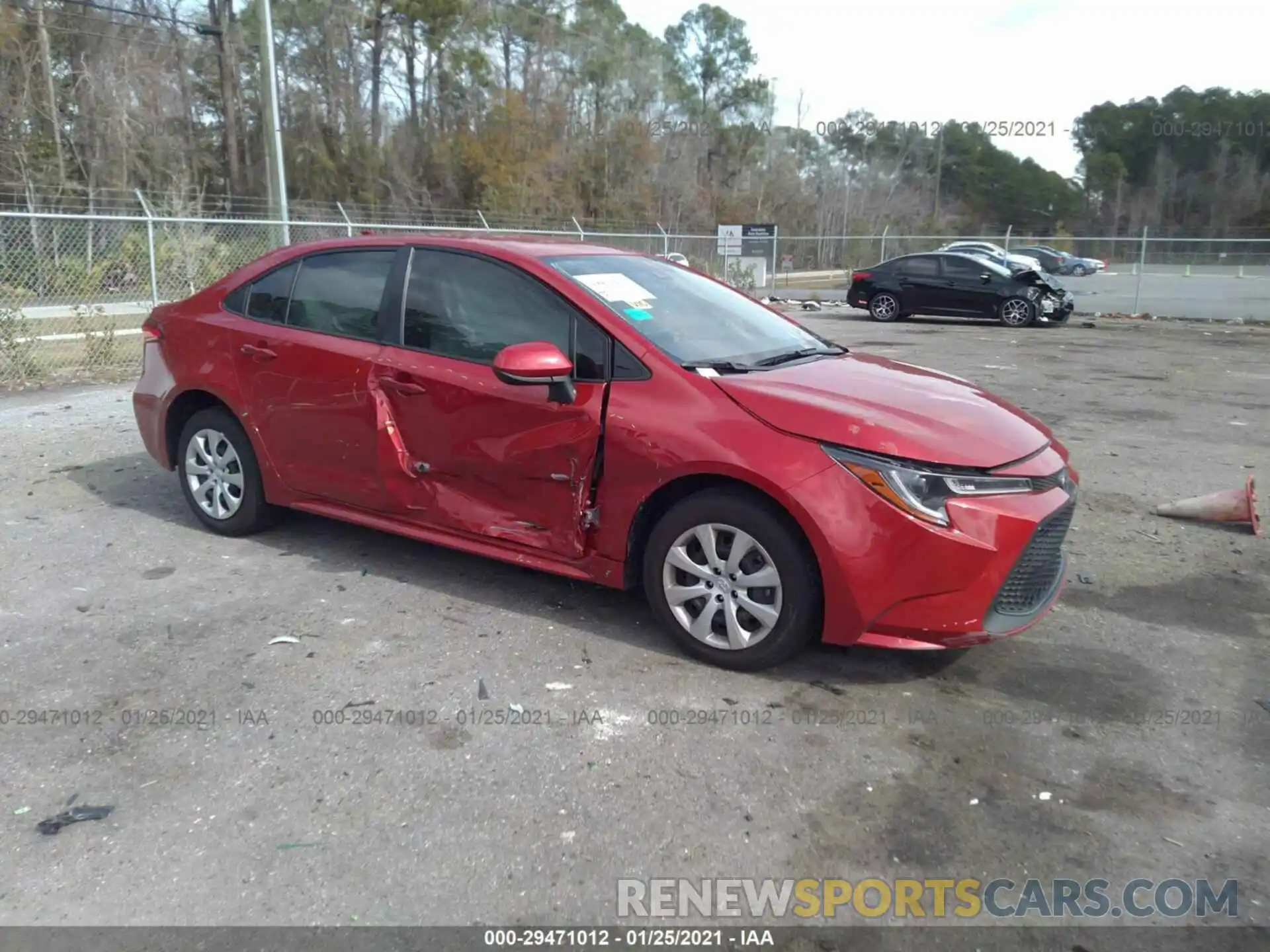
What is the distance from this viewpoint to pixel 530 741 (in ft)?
10.9

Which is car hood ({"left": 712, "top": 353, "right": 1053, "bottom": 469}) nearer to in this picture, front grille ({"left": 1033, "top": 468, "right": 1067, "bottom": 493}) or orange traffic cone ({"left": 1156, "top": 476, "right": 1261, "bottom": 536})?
front grille ({"left": 1033, "top": 468, "right": 1067, "bottom": 493})

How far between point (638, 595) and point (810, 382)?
1.33m

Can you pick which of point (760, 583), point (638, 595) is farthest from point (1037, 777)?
point (638, 595)

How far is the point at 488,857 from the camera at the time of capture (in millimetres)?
2725

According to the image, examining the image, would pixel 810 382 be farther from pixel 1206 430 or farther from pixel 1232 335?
pixel 1232 335

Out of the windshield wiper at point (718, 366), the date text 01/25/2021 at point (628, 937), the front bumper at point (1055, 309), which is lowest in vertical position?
the date text 01/25/2021 at point (628, 937)

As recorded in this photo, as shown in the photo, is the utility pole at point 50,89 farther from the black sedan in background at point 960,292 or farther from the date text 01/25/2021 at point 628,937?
the date text 01/25/2021 at point 628,937

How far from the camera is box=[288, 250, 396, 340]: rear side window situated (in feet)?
15.5

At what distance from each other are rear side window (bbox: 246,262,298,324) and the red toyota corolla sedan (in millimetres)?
15

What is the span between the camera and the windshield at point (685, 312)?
164 inches

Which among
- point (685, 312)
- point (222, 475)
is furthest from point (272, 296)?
point (685, 312)

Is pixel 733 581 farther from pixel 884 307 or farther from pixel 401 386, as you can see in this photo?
pixel 884 307

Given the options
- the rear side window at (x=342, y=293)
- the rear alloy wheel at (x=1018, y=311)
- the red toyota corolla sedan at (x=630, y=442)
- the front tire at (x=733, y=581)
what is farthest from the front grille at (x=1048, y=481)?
the rear alloy wheel at (x=1018, y=311)

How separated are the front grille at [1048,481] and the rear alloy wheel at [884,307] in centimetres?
1685
